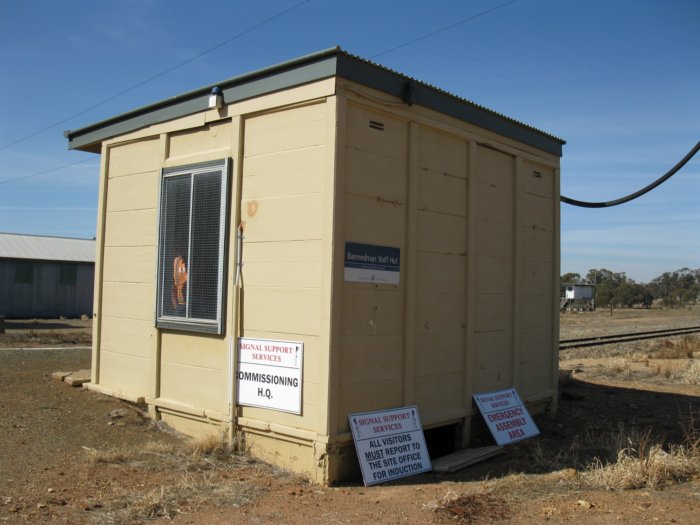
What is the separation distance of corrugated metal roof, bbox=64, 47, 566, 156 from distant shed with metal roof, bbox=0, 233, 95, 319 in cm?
2535

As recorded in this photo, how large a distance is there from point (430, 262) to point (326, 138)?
1.99 meters

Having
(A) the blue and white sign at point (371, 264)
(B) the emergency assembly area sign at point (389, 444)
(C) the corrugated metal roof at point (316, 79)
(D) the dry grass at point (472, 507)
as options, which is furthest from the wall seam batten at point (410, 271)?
(D) the dry grass at point (472, 507)

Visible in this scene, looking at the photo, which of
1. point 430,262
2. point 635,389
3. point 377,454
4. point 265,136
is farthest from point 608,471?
point 635,389

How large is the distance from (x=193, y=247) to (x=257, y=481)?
292 cm

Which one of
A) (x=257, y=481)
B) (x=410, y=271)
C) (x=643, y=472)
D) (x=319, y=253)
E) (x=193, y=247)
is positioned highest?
(x=193, y=247)

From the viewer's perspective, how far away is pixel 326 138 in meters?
6.47

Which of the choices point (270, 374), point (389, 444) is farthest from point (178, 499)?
point (389, 444)

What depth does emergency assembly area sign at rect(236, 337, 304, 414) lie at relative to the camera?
6.61m

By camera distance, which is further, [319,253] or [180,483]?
[319,253]

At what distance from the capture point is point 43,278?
110 ft

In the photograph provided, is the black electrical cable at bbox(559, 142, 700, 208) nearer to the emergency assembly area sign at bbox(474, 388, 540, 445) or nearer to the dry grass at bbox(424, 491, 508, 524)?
the emergency assembly area sign at bbox(474, 388, 540, 445)

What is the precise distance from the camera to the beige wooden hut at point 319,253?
651 centimetres

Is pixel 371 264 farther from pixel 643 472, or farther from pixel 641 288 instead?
pixel 641 288

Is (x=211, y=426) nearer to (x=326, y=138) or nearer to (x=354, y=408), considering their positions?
(x=354, y=408)
